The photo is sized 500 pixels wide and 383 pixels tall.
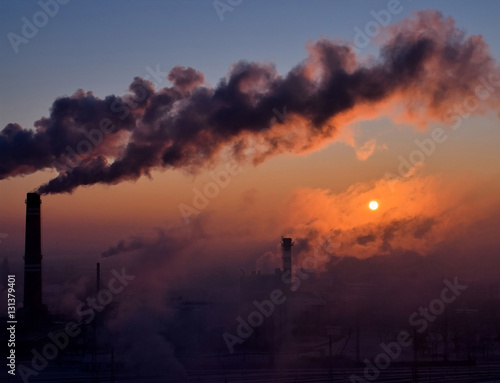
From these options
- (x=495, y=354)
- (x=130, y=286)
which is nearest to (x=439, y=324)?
(x=495, y=354)

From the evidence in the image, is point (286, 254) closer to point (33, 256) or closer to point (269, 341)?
point (269, 341)

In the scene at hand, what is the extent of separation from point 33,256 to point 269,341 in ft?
50.2

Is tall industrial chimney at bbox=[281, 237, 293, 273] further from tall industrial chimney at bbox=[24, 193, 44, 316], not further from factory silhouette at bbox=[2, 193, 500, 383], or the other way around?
tall industrial chimney at bbox=[24, 193, 44, 316]

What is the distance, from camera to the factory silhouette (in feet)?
94.5

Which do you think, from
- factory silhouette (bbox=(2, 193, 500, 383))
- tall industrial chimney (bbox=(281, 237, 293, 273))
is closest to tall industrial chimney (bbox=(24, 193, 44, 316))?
factory silhouette (bbox=(2, 193, 500, 383))

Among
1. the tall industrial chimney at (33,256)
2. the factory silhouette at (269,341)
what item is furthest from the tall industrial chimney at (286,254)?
the tall industrial chimney at (33,256)

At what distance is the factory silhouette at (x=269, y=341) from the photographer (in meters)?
28.8

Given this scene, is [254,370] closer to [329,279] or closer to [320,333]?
[320,333]

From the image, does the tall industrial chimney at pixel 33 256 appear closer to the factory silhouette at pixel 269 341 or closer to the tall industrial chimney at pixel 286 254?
the factory silhouette at pixel 269 341

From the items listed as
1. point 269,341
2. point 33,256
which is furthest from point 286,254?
point 33,256

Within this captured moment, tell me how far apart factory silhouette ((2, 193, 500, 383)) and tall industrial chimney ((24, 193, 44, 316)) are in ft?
0.20

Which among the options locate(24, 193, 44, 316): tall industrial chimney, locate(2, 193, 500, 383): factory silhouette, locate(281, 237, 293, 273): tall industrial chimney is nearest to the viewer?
locate(2, 193, 500, 383): factory silhouette

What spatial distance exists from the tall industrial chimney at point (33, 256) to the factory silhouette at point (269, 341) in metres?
0.06

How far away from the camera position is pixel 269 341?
36.0 metres
